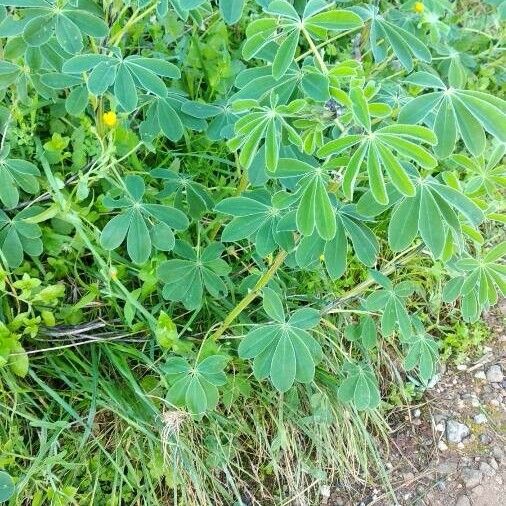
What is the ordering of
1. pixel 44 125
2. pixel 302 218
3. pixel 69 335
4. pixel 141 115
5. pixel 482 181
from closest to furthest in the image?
pixel 302 218
pixel 482 181
pixel 69 335
pixel 44 125
pixel 141 115

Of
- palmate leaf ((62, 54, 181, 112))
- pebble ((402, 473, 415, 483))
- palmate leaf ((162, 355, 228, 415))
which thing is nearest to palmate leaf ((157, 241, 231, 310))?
palmate leaf ((162, 355, 228, 415))

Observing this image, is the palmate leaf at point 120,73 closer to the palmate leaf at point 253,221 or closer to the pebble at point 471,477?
the palmate leaf at point 253,221

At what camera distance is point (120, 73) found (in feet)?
4.04

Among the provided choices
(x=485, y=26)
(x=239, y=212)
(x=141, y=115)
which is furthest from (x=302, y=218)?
(x=485, y=26)

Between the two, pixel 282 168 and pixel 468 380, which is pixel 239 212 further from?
pixel 468 380

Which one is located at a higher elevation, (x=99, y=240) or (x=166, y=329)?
(x=99, y=240)

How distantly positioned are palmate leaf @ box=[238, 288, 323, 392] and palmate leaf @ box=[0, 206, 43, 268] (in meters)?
0.48

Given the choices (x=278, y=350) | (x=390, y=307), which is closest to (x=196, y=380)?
(x=278, y=350)

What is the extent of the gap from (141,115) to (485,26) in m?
1.22

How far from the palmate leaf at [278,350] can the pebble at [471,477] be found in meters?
0.62

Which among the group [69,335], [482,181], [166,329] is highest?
[482,181]

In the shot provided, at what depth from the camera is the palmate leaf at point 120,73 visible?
1.19 m

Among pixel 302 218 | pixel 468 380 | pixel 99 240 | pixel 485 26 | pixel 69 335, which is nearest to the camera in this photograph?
pixel 302 218

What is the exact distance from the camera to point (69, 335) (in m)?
1.47
